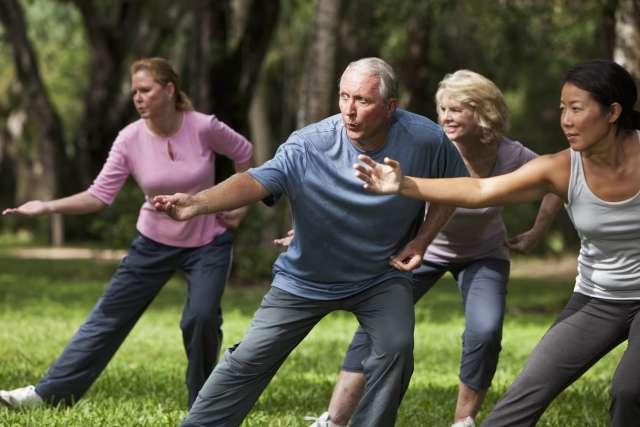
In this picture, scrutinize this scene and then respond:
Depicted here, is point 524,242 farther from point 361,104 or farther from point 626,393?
point 626,393

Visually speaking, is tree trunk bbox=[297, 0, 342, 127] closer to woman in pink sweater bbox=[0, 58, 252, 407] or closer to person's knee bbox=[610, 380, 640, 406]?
woman in pink sweater bbox=[0, 58, 252, 407]

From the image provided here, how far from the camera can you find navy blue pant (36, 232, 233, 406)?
7871 millimetres

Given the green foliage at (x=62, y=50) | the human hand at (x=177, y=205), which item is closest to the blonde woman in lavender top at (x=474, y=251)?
the human hand at (x=177, y=205)

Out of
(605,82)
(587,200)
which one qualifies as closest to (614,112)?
(605,82)

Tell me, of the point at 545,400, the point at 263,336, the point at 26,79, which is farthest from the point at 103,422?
the point at 26,79

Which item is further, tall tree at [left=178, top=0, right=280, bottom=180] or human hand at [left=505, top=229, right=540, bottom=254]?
tall tree at [left=178, top=0, right=280, bottom=180]

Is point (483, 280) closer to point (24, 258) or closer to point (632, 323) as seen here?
point (632, 323)

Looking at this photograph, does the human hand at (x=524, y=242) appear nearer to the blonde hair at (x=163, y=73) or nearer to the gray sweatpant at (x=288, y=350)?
the gray sweatpant at (x=288, y=350)

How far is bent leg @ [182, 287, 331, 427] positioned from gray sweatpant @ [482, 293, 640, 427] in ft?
3.48

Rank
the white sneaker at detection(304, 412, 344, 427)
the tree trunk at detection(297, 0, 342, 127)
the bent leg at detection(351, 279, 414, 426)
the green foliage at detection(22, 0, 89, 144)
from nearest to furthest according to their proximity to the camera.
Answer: the bent leg at detection(351, 279, 414, 426)
the white sneaker at detection(304, 412, 344, 427)
the tree trunk at detection(297, 0, 342, 127)
the green foliage at detection(22, 0, 89, 144)

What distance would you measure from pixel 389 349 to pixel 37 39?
41.6 meters

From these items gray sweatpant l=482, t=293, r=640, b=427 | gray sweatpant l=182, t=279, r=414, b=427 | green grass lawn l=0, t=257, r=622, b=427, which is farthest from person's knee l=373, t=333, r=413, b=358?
green grass lawn l=0, t=257, r=622, b=427

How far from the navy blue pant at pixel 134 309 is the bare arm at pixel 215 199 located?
204 centimetres

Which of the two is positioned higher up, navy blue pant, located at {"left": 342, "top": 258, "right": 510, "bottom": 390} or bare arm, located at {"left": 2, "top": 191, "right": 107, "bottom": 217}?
bare arm, located at {"left": 2, "top": 191, "right": 107, "bottom": 217}
